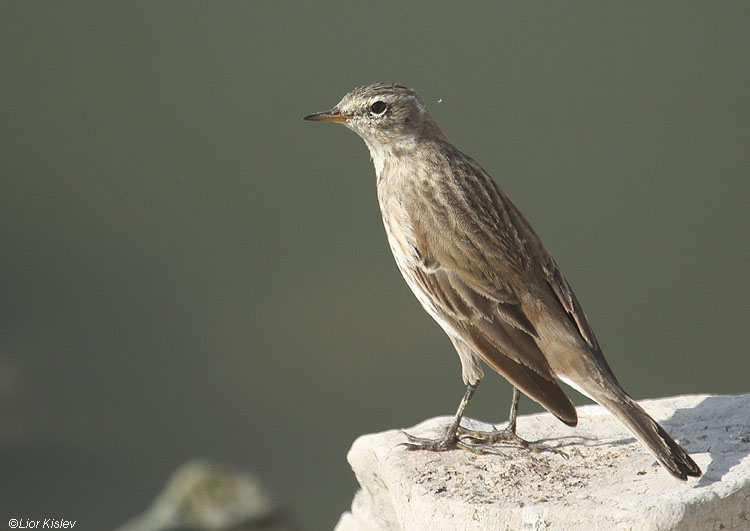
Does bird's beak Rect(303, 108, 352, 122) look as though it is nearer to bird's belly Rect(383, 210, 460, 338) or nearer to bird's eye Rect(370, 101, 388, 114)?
bird's eye Rect(370, 101, 388, 114)

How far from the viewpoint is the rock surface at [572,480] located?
15.6 feet

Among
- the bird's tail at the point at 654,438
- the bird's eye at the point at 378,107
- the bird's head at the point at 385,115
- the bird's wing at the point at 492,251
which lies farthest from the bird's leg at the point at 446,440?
the bird's eye at the point at 378,107

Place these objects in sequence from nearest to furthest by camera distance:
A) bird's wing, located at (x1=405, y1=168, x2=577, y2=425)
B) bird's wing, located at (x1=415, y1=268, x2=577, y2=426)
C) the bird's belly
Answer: bird's wing, located at (x1=415, y1=268, x2=577, y2=426)
bird's wing, located at (x1=405, y1=168, x2=577, y2=425)
the bird's belly

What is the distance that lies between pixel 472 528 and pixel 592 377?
1.01 metres

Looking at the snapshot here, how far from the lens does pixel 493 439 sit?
5.95 meters

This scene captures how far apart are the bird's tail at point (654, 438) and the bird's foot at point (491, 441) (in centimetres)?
79

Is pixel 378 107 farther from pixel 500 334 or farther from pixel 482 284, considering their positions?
pixel 500 334

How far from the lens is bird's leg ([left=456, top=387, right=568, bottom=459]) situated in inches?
229

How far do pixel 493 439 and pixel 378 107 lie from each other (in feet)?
6.98

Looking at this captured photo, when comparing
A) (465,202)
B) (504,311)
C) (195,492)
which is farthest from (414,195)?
(195,492)

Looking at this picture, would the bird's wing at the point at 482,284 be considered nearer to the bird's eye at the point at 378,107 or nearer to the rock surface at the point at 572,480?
the rock surface at the point at 572,480

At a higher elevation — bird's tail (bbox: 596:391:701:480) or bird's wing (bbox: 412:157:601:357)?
bird's wing (bbox: 412:157:601:357)

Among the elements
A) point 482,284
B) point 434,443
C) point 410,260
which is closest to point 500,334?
point 482,284

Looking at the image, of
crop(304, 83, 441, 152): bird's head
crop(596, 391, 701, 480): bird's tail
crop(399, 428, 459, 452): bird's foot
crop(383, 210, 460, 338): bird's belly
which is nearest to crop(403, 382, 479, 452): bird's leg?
crop(399, 428, 459, 452): bird's foot
